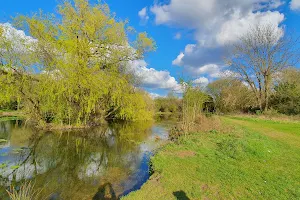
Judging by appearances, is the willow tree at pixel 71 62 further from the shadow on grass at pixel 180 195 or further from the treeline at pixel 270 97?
the treeline at pixel 270 97

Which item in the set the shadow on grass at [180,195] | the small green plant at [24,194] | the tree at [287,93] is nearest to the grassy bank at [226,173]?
the shadow on grass at [180,195]

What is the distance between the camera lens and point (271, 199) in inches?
171

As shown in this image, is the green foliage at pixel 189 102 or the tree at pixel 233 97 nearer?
the green foliage at pixel 189 102

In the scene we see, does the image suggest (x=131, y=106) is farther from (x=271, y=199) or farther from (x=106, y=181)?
(x=271, y=199)

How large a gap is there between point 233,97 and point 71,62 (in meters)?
27.4

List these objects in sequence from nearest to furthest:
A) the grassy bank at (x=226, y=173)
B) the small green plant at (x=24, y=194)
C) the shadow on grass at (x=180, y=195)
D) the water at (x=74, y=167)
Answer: the small green plant at (x=24, y=194)
the shadow on grass at (x=180, y=195)
the grassy bank at (x=226, y=173)
the water at (x=74, y=167)

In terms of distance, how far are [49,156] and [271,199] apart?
9389 millimetres

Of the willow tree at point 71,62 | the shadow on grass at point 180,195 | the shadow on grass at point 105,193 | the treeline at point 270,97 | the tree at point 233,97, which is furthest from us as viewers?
the tree at point 233,97

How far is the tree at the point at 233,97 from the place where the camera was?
3216 centimetres

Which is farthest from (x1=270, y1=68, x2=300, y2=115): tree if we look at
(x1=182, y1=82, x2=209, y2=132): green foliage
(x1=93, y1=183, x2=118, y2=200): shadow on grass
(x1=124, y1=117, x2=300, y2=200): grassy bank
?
(x1=93, y1=183, x2=118, y2=200): shadow on grass

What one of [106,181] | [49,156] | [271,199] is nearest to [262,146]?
[271,199]

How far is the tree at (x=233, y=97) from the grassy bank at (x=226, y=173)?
25.1 m

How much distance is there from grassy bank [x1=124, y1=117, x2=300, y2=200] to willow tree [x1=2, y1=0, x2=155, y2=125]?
36.1 ft

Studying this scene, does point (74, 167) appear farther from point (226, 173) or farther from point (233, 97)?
point (233, 97)
